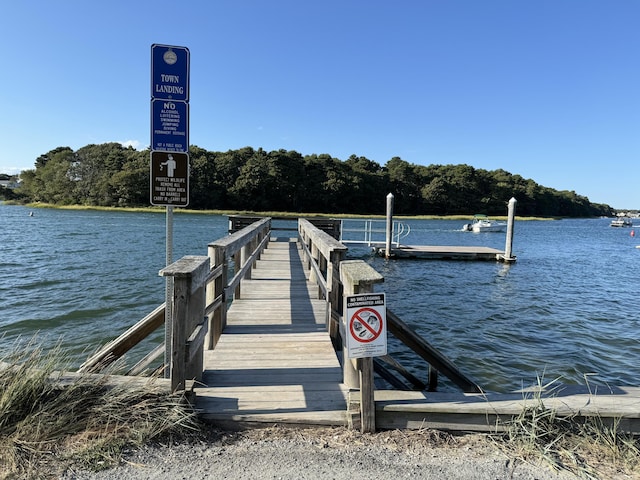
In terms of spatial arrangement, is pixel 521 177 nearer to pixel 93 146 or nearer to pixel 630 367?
pixel 93 146

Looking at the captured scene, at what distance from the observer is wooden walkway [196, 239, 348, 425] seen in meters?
2.85

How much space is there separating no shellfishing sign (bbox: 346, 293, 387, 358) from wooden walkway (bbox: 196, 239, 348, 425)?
51 cm

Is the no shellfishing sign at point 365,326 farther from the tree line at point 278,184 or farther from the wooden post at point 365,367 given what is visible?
the tree line at point 278,184

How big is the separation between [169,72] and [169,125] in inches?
17.3

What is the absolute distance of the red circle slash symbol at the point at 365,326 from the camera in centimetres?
268

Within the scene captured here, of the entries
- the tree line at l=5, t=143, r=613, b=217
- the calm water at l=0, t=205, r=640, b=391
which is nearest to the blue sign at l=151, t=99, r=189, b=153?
the calm water at l=0, t=205, r=640, b=391

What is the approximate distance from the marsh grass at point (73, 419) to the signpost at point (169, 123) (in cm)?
141

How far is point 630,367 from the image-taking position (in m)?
6.93

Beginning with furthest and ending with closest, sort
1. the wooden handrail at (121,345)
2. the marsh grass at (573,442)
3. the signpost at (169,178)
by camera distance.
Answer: the signpost at (169,178) → the wooden handrail at (121,345) → the marsh grass at (573,442)

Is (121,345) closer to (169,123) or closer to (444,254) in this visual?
(169,123)

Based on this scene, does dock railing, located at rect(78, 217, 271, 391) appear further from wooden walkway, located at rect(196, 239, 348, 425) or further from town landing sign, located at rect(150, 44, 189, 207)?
town landing sign, located at rect(150, 44, 189, 207)

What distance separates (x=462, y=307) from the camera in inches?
439

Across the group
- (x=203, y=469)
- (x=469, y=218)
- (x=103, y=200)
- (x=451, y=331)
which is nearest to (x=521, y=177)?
(x=469, y=218)

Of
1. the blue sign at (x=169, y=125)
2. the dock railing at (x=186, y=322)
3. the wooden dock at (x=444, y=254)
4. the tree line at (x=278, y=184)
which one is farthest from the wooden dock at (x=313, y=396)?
the tree line at (x=278, y=184)
